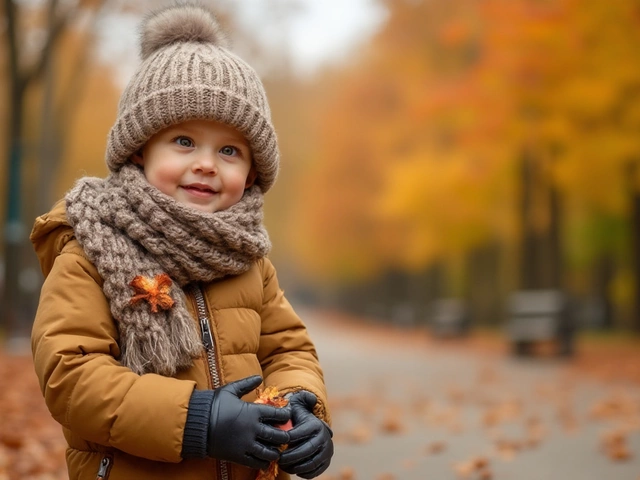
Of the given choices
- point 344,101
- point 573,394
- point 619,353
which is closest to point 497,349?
point 619,353

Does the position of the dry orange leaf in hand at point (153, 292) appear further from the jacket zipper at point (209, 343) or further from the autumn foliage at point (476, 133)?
the autumn foliage at point (476, 133)

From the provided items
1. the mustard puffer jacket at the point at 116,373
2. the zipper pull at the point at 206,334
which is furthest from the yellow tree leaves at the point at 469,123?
the zipper pull at the point at 206,334

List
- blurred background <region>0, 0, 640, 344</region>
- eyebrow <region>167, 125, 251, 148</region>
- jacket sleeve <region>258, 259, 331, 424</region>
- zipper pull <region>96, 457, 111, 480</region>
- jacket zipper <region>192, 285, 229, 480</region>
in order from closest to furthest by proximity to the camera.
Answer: zipper pull <region>96, 457, 111, 480</region>
jacket zipper <region>192, 285, 229, 480</region>
eyebrow <region>167, 125, 251, 148</region>
jacket sleeve <region>258, 259, 331, 424</region>
blurred background <region>0, 0, 640, 344</region>

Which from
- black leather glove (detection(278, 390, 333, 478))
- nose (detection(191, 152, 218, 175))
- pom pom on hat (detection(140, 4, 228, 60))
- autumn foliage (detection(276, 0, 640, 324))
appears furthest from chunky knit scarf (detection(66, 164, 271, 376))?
autumn foliage (detection(276, 0, 640, 324))

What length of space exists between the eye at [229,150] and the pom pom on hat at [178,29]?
39cm

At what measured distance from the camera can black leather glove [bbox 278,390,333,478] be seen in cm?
229

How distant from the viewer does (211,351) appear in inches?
96.7

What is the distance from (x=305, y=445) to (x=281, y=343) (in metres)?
0.50

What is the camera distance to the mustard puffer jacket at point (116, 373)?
2203 millimetres

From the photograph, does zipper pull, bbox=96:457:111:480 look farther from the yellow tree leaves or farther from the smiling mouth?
the yellow tree leaves

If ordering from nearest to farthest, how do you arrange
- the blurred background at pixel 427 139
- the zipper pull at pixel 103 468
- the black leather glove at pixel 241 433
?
the black leather glove at pixel 241 433 < the zipper pull at pixel 103 468 < the blurred background at pixel 427 139

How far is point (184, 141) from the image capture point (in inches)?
101

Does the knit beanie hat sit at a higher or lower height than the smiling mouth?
higher

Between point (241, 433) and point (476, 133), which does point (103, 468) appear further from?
point (476, 133)
